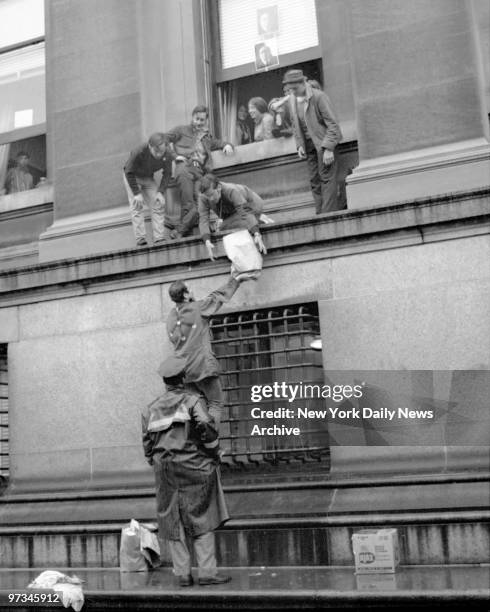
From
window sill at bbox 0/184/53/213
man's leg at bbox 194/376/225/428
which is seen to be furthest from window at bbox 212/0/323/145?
man's leg at bbox 194/376/225/428

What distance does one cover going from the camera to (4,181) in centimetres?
1605

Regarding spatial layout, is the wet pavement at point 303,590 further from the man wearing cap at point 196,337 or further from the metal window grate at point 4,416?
the metal window grate at point 4,416

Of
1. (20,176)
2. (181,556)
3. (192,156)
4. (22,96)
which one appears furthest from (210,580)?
(22,96)

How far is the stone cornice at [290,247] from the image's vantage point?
10805mm

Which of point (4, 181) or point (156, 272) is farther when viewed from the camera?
point (4, 181)

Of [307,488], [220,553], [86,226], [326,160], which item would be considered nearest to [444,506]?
[307,488]

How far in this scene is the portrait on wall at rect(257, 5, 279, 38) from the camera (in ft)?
47.3

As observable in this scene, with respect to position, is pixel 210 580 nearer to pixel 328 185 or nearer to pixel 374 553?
pixel 374 553

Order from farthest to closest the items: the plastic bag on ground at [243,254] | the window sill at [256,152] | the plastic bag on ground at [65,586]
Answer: the window sill at [256,152] → the plastic bag on ground at [243,254] → the plastic bag on ground at [65,586]

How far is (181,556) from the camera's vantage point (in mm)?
8641

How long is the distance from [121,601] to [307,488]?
118 inches

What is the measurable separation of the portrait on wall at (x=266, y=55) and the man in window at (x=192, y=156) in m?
1.58

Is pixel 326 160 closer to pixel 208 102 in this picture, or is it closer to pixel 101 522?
pixel 208 102

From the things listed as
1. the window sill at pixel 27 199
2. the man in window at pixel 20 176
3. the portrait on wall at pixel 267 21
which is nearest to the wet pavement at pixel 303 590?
the window sill at pixel 27 199
